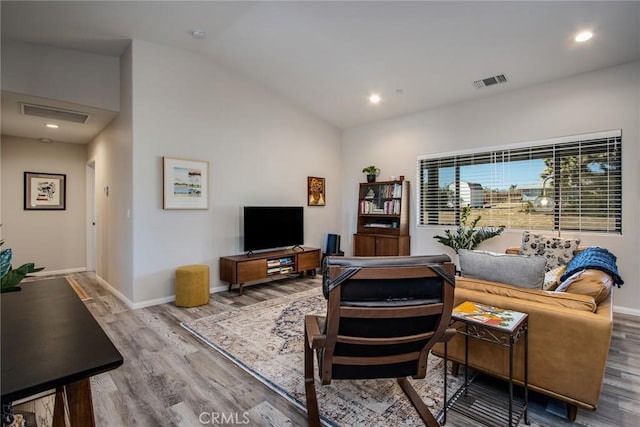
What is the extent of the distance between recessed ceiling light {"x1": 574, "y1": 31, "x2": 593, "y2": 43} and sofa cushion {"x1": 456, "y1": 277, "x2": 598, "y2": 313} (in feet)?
9.36

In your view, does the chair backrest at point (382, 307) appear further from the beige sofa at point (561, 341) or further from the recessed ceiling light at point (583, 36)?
the recessed ceiling light at point (583, 36)

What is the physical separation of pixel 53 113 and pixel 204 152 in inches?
78.3

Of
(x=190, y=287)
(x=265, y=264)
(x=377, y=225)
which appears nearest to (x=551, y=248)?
(x=377, y=225)

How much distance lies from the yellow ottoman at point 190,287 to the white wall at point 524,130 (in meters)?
3.33

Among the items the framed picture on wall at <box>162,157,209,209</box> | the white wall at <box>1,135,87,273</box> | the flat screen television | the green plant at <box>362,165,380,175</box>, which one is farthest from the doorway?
the green plant at <box>362,165,380,175</box>

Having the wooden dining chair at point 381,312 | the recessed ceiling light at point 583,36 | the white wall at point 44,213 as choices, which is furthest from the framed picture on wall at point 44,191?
the recessed ceiling light at point 583,36

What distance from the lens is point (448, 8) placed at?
3051 millimetres

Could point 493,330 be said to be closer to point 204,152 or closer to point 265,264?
point 265,264

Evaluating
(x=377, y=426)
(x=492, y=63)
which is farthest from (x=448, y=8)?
(x=377, y=426)

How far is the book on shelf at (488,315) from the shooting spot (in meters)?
1.70

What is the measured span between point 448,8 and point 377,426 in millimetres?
3606

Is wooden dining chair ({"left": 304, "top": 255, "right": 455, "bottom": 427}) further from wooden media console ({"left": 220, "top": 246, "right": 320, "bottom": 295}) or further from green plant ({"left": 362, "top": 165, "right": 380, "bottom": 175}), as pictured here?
green plant ({"left": 362, "top": 165, "right": 380, "bottom": 175})

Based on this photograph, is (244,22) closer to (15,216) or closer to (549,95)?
(549,95)

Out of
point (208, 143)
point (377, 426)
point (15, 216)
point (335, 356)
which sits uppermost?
point (208, 143)
